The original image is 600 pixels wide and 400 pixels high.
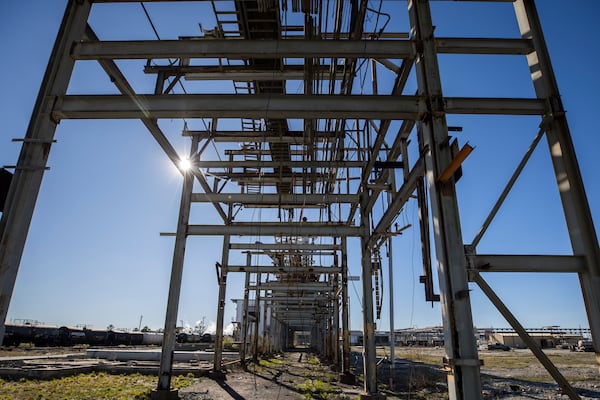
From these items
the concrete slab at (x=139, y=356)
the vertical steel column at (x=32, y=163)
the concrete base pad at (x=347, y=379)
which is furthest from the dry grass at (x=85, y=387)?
the concrete slab at (x=139, y=356)

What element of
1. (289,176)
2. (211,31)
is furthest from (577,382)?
(211,31)

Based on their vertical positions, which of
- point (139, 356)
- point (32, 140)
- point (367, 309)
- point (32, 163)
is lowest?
point (139, 356)

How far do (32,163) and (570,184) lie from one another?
21.9ft

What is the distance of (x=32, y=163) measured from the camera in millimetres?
4582

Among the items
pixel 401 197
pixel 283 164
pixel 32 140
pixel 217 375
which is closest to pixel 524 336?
pixel 401 197

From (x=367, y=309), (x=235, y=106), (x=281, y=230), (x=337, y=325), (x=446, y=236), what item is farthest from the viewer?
(x=337, y=325)

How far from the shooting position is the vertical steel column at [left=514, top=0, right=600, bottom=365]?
3.97m

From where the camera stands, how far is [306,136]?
9180mm

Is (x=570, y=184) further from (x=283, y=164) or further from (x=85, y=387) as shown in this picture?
(x=85, y=387)

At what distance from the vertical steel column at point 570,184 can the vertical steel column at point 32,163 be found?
21.3 feet

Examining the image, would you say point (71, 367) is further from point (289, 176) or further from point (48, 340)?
point (48, 340)

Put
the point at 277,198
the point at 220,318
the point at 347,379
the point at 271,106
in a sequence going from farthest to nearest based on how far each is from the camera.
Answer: the point at 220,318 < the point at 347,379 < the point at 277,198 < the point at 271,106

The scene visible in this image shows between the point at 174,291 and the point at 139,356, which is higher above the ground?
the point at 174,291

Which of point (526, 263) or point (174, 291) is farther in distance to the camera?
point (174, 291)
